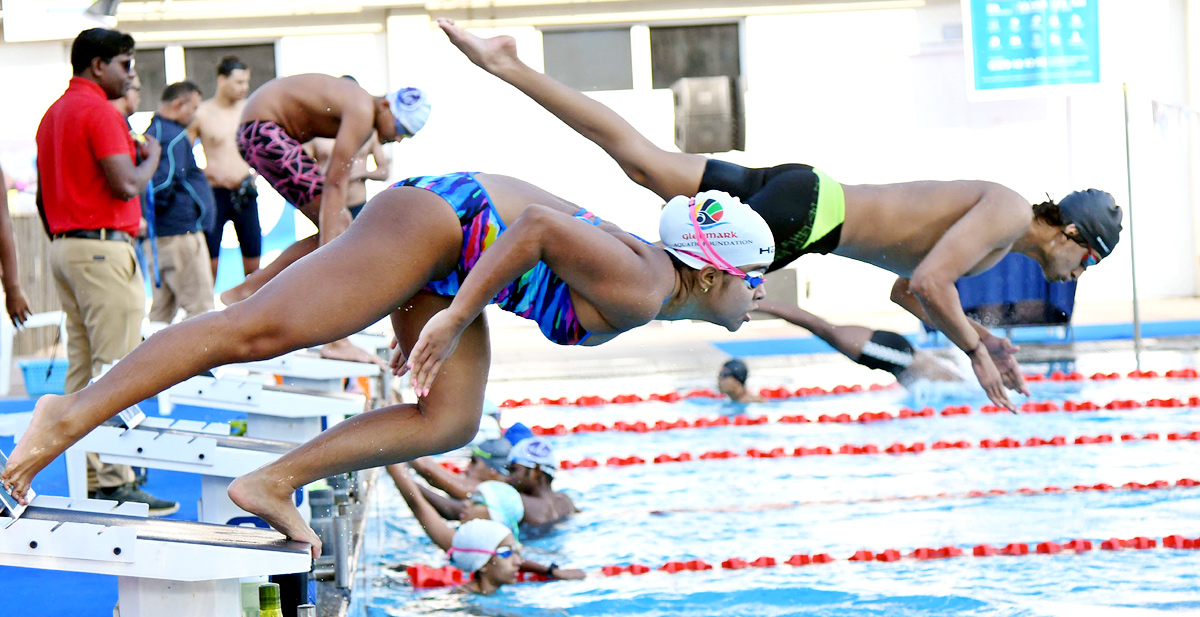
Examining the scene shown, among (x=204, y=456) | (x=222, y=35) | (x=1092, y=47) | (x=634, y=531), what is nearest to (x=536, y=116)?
(x=222, y=35)

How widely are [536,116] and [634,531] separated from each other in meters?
9.75

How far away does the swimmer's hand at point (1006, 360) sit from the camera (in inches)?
188

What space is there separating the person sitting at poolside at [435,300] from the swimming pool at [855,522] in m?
1.24

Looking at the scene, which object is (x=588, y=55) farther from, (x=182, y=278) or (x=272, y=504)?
(x=272, y=504)

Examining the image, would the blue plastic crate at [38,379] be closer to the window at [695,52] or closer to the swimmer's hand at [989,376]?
the swimmer's hand at [989,376]

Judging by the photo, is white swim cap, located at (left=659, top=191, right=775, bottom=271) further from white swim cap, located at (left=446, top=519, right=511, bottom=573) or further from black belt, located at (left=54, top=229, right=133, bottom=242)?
black belt, located at (left=54, top=229, right=133, bottom=242)

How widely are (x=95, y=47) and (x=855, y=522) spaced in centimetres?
397

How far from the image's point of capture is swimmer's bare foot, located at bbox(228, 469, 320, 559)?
284cm

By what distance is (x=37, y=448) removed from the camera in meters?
2.69

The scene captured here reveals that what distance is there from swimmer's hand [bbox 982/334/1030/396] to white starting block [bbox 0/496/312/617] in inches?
121

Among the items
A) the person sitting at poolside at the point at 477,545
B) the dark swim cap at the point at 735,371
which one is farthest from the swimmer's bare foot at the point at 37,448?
the dark swim cap at the point at 735,371

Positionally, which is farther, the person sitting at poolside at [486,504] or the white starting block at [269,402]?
the person sitting at poolside at [486,504]

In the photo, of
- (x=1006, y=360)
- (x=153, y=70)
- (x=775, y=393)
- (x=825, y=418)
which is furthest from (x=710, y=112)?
(x=1006, y=360)

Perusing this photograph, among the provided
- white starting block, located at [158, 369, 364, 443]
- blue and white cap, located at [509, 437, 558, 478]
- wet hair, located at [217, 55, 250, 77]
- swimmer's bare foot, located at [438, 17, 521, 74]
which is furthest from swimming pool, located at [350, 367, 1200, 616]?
wet hair, located at [217, 55, 250, 77]
